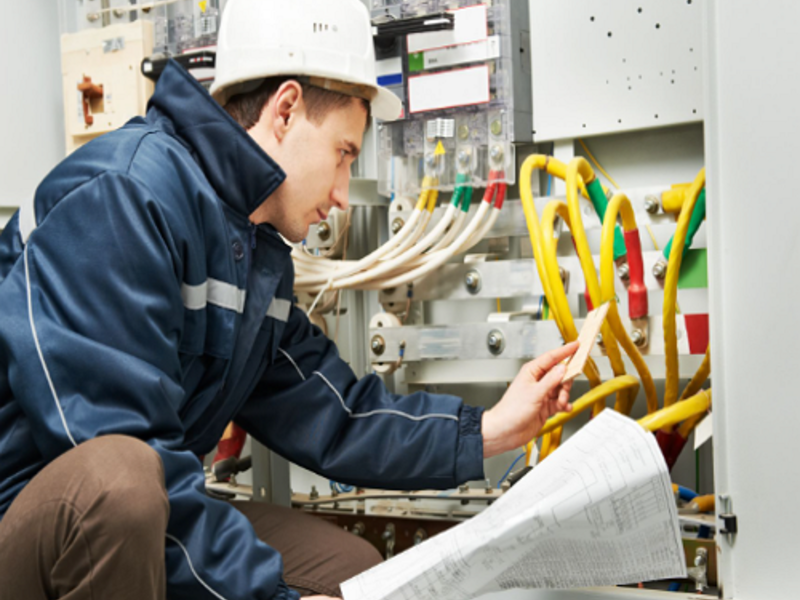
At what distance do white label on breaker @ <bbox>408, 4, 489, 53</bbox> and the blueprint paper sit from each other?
1.00m

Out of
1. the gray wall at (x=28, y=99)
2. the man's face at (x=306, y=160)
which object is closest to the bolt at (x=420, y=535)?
the man's face at (x=306, y=160)

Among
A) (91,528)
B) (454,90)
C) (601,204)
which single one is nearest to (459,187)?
(454,90)

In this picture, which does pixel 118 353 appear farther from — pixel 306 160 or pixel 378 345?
pixel 378 345

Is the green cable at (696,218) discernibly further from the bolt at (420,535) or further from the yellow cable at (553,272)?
the bolt at (420,535)

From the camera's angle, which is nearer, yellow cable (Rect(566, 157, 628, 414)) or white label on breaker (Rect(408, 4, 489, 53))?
yellow cable (Rect(566, 157, 628, 414))

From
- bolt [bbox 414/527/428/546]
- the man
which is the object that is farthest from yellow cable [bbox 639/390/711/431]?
bolt [bbox 414/527/428/546]

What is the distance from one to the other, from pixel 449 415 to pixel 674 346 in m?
0.43

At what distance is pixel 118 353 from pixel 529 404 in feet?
2.22

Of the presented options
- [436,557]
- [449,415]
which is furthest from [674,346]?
[436,557]

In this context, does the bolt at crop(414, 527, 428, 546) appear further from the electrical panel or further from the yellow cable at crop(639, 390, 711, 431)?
the electrical panel

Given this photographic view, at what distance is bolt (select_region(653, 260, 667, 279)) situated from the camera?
5.62ft

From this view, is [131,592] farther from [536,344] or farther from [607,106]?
[607,106]

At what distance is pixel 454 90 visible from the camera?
6.20ft

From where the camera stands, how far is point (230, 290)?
1.28 m
